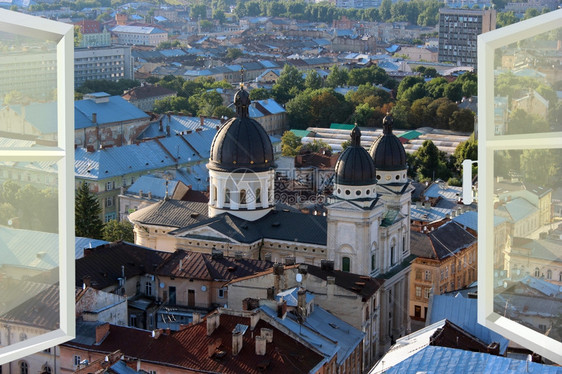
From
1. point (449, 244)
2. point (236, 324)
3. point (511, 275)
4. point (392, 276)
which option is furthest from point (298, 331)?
point (511, 275)

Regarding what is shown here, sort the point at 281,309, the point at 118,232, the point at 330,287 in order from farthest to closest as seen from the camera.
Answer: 1. the point at 118,232
2. the point at 330,287
3. the point at 281,309

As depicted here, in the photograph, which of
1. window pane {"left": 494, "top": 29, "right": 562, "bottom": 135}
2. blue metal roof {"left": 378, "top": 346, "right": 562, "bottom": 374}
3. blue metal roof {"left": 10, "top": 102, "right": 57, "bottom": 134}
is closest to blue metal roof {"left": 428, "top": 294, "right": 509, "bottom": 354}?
blue metal roof {"left": 378, "top": 346, "right": 562, "bottom": 374}

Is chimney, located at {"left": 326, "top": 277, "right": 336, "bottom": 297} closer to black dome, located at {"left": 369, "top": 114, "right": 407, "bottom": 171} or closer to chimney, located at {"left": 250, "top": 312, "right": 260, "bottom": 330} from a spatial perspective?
chimney, located at {"left": 250, "top": 312, "right": 260, "bottom": 330}

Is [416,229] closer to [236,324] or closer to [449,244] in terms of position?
[449,244]

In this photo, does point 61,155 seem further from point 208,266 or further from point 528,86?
point 208,266

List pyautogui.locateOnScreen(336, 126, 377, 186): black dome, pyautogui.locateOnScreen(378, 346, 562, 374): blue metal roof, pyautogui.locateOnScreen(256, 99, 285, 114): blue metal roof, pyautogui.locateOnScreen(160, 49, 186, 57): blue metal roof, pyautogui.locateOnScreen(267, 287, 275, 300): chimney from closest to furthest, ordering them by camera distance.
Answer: pyautogui.locateOnScreen(378, 346, 562, 374): blue metal roof, pyautogui.locateOnScreen(267, 287, 275, 300): chimney, pyautogui.locateOnScreen(336, 126, 377, 186): black dome, pyautogui.locateOnScreen(256, 99, 285, 114): blue metal roof, pyautogui.locateOnScreen(160, 49, 186, 57): blue metal roof

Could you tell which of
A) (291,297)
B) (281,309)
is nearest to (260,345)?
(281,309)
